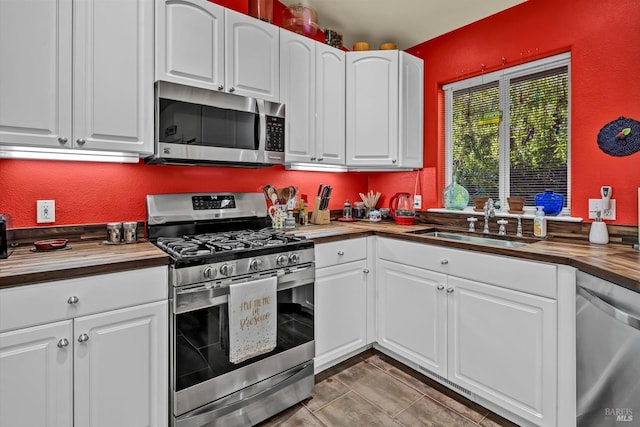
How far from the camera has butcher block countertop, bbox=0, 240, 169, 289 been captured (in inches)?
49.9

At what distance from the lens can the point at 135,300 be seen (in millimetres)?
1493

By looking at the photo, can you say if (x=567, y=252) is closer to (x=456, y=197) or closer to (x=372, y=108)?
(x=456, y=197)

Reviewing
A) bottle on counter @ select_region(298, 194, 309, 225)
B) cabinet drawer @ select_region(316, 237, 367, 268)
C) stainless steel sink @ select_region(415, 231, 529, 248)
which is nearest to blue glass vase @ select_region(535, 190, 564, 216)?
stainless steel sink @ select_region(415, 231, 529, 248)

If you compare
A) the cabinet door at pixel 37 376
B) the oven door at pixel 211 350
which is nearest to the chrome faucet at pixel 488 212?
the oven door at pixel 211 350

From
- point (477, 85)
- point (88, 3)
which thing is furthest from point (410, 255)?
point (88, 3)

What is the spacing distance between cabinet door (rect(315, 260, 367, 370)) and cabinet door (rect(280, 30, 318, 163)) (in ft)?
2.86

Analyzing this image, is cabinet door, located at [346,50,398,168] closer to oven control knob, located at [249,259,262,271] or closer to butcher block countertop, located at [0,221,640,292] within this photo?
butcher block countertop, located at [0,221,640,292]

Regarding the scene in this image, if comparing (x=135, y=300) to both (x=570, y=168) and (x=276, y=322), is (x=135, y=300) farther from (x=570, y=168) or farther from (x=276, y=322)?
(x=570, y=168)

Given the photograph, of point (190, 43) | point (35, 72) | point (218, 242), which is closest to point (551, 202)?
point (218, 242)

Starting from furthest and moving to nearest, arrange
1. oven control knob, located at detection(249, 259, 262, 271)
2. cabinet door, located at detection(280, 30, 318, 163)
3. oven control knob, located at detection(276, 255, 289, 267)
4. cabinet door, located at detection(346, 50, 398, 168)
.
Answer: cabinet door, located at detection(346, 50, 398, 168) → cabinet door, located at detection(280, 30, 318, 163) → oven control knob, located at detection(276, 255, 289, 267) → oven control knob, located at detection(249, 259, 262, 271)

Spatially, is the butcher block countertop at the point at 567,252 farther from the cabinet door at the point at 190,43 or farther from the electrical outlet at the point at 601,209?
the cabinet door at the point at 190,43

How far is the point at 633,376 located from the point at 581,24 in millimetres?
1966

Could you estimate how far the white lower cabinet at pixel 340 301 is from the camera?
86.7 inches

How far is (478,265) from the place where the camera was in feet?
6.16
